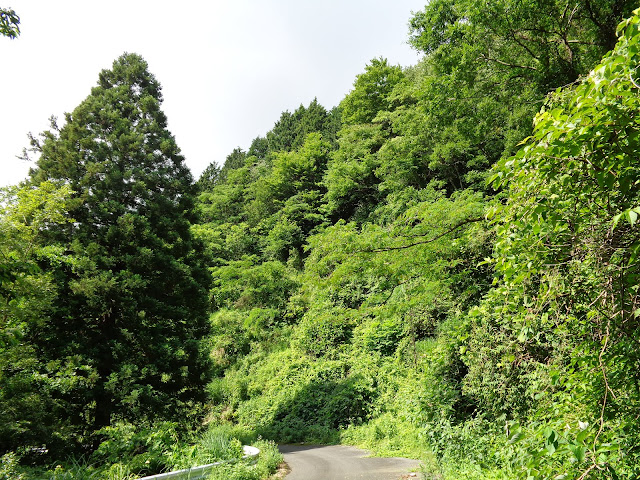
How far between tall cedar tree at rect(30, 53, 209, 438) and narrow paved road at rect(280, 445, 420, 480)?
464cm

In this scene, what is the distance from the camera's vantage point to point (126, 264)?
41.0 ft

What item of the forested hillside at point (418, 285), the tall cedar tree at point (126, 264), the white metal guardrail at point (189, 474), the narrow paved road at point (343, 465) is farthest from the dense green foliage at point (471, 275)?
the tall cedar tree at point (126, 264)

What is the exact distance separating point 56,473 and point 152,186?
10168mm

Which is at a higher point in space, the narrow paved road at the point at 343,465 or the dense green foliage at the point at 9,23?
the dense green foliage at the point at 9,23

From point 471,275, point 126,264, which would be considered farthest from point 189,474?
point 126,264

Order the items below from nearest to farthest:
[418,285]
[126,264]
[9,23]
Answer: [9,23], [418,285], [126,264]

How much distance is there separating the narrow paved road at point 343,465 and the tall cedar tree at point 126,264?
464cm

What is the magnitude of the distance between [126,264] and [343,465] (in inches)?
364

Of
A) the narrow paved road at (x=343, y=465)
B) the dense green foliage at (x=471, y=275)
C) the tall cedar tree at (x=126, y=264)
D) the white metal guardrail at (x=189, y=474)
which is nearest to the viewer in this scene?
the dense green foliage at (x=471, y=275)

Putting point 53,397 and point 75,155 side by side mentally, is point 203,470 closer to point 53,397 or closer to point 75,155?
point 53,397

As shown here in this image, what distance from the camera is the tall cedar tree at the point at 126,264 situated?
11.0 meters

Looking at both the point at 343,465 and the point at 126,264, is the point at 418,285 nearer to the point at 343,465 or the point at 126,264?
the point at 343,465

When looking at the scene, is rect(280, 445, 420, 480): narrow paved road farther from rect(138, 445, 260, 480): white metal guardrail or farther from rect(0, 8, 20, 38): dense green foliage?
rect(0, 8, 20, 38): dense green foliage

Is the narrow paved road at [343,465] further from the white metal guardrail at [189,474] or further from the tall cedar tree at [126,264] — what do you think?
the tall cedar tree at [126,264]
